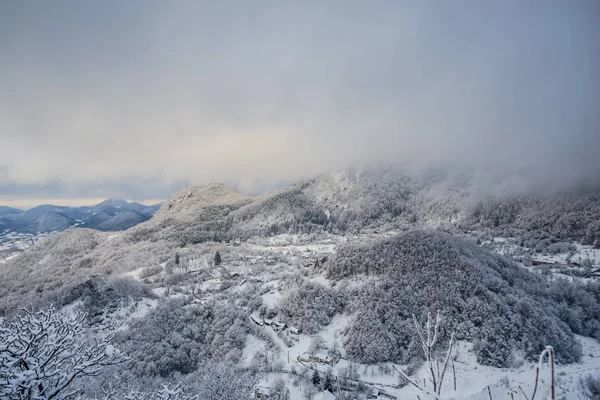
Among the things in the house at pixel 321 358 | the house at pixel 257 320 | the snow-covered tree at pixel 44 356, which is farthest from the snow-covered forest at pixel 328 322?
the house at pixel 257 320

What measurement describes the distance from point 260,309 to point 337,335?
1899cm

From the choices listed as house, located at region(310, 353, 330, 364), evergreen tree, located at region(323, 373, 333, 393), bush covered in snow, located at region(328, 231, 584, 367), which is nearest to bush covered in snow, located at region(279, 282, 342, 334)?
bush covered in snow, located at region(328, 231, 584, 367)

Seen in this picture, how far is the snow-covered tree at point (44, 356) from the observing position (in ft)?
25.2

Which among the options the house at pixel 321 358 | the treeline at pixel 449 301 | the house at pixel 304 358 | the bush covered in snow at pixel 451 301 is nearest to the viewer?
the bush covered in snow at pixel 451 301

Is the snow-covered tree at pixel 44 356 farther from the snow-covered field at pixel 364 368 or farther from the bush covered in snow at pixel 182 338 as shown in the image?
the bush covered in snow at pixel 182 338

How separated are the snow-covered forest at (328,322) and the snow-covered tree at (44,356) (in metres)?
0.05

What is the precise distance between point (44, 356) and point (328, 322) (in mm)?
50273

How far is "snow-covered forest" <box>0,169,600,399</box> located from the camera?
1010 cm

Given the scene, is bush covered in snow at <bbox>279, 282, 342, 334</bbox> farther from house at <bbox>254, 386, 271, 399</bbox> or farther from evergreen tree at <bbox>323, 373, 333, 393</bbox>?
house at <bbox>254, 386, 271, 399</bbox>

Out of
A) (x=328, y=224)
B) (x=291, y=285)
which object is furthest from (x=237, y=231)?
(x=291, y=285)

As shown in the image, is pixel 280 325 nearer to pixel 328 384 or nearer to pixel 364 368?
pixel 364 368

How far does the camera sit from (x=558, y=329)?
137ft

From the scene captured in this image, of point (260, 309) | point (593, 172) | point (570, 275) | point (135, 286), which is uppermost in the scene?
point (593, 172)

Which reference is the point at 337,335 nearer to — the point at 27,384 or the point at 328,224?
the point at 27,384
